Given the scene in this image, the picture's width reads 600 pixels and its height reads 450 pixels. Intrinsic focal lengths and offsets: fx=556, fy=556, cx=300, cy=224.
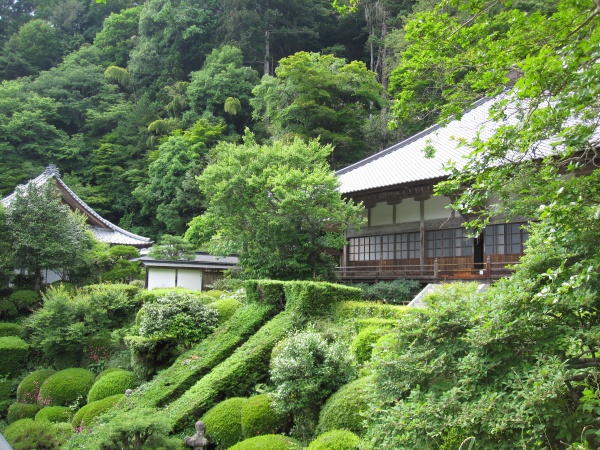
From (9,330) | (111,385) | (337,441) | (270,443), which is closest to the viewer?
(337,441)

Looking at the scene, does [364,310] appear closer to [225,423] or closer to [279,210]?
[225,423]

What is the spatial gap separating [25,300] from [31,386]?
601 cm

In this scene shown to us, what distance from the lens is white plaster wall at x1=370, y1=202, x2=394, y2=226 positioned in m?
20.0

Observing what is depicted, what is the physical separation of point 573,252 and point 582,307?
0.47 metres

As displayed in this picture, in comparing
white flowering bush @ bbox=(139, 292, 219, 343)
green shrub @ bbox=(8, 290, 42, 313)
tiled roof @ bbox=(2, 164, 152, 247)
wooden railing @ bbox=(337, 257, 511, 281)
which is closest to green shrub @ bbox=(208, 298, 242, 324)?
white flowering bush @ bbox=(139, 292, 219, 343)

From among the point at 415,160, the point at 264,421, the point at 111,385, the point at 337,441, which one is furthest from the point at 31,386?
the point at 415,160

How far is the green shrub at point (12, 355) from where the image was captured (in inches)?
667

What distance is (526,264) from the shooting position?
212 inches

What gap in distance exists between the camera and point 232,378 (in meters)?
11.4

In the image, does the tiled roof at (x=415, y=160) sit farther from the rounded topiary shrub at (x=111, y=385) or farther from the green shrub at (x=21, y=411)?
the green shrub at (x=21, y=411)

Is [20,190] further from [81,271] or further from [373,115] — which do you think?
[373,115]

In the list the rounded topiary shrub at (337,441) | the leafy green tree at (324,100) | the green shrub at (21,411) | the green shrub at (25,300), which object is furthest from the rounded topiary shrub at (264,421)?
the leafy green tree at (324,100)

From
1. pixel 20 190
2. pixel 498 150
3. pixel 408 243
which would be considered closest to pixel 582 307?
pixel 498 150

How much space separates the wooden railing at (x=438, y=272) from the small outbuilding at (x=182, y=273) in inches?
192
